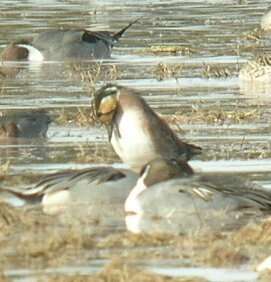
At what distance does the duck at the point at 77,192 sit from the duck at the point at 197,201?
0.65 ft

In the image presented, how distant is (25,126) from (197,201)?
387cm

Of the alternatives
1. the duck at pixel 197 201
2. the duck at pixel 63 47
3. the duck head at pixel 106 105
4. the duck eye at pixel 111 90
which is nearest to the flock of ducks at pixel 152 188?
the duck at pixel 197 201

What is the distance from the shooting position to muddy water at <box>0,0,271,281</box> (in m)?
7.02

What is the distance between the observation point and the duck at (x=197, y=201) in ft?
26.4

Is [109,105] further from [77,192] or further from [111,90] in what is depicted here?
[77,192]

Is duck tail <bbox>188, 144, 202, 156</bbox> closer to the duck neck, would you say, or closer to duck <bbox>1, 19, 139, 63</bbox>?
the duck neck

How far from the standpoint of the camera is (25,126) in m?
11.8

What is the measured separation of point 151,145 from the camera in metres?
9.92

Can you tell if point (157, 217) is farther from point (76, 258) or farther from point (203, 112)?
point (203, 112)

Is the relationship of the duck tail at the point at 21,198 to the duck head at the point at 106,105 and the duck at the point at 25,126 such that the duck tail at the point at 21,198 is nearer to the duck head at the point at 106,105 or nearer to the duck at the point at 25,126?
the duck head at the point at 106,105

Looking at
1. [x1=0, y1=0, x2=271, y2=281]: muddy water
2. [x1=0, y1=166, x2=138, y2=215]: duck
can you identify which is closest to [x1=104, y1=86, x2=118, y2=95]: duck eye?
[x1=0, y1=0, x2=271, y2=281]: muddy water

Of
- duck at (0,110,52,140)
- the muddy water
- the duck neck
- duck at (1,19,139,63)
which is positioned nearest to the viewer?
the muddy water

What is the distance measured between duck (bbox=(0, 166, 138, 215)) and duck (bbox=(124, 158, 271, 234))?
198mm

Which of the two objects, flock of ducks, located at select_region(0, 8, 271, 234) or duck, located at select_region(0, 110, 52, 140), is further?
duck, located at select_region(0, 110, 52, 140)
